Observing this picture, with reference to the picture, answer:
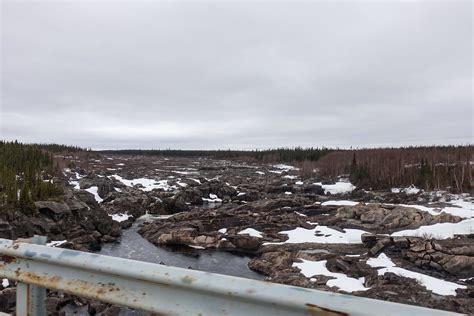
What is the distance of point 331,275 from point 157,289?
30.0ft

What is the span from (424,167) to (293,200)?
11835mm

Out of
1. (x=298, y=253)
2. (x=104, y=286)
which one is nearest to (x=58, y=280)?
(x=104, y=286)

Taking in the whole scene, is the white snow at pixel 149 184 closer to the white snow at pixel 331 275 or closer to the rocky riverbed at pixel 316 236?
the rocky riverbed at pixel 316 236

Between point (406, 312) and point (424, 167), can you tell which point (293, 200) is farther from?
point (406, 312)

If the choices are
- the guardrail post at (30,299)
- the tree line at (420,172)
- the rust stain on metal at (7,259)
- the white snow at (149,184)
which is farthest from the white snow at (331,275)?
the white snow at (149,184)

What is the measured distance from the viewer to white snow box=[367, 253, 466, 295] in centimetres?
920

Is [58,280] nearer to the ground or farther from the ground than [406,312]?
nearer to the ground

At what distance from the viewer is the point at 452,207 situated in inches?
694

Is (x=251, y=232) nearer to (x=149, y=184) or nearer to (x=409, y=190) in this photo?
(x=409, y=190)

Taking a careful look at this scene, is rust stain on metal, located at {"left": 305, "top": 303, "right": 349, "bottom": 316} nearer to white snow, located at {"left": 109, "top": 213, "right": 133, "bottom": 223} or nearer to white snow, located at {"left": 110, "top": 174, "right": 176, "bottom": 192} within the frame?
white snow, located at {"left": 109, "top": 213, "right": 133, "bottom": 223}

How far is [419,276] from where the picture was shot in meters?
10.2

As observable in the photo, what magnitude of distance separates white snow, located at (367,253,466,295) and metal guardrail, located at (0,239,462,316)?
8.78m

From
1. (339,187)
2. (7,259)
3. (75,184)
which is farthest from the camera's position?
(339,187)

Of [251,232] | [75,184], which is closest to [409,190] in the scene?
[251,232]
